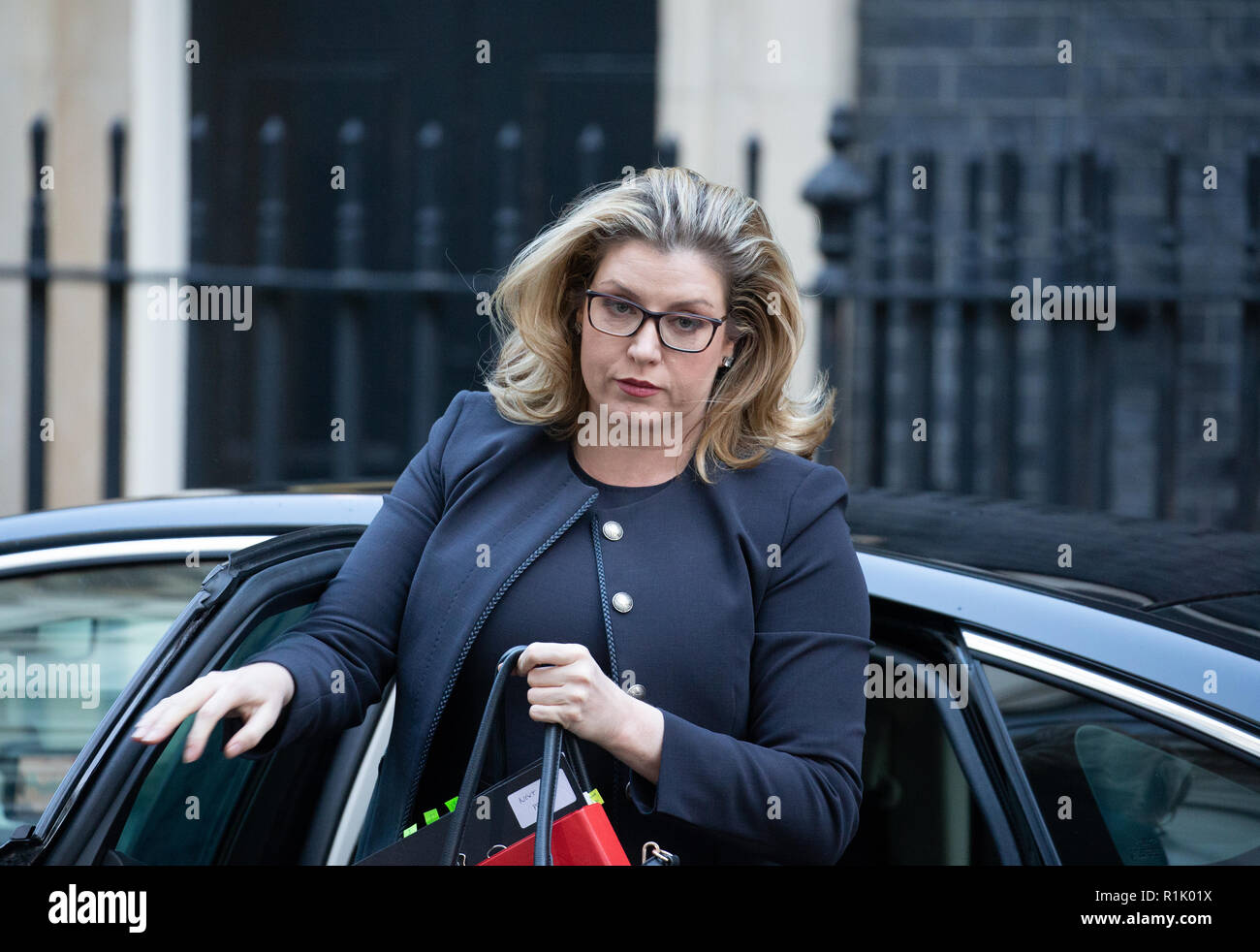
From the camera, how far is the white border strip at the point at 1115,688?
156 cm

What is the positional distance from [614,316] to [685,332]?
0.09 metres

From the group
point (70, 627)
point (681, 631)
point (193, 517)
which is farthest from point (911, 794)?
point (70, 627)

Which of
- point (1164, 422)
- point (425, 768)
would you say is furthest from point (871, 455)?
point (425, 768)

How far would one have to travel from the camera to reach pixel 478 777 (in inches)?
56.1

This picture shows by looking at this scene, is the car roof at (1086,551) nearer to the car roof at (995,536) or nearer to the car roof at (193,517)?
the car roof at (995,536)

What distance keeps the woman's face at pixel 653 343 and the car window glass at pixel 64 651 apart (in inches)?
28.4

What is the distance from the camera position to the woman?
1533mm

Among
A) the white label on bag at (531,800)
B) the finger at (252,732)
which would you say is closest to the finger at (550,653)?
the white label on bag at (531,800)

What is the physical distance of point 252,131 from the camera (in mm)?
6043

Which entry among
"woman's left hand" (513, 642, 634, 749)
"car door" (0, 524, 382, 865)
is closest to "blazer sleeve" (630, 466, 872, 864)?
"woman's left hand" (513, 642, 634, 749)

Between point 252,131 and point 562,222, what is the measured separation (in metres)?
4.57

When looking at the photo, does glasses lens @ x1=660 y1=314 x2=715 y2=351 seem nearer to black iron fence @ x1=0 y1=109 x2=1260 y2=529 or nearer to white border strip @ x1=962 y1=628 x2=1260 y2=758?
white border strip @ x1=962 y1=628 x2=1260 y2=758

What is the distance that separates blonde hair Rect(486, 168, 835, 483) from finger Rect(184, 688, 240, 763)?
59cm

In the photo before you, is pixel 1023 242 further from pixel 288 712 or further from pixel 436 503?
pixel 288 712
